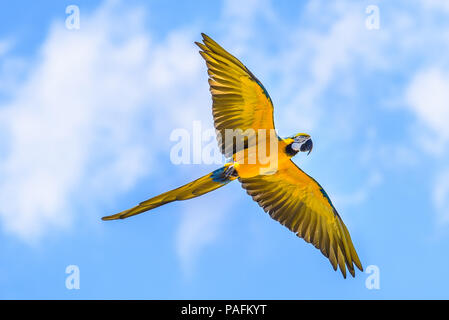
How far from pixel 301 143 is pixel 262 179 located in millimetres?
967

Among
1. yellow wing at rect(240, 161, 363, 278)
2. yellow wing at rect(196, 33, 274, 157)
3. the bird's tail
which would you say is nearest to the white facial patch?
yellow wing at rect(196, 33, 274, 157)

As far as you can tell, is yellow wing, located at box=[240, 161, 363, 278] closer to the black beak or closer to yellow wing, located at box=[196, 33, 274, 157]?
the black beak

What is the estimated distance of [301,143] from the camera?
8188mm

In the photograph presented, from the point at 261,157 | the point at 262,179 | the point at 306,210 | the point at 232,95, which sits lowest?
the point at 306,210

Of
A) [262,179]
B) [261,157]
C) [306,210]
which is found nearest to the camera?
[261,157]

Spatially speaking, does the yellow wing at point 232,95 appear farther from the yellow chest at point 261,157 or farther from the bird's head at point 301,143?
the bird's head at point 301,143

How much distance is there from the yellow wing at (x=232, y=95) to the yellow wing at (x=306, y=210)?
0.95 m

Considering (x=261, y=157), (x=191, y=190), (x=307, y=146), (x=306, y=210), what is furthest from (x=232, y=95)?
(x=306, y=210)

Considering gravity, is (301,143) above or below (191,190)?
above

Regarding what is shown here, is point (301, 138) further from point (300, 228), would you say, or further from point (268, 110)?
point (300, 228)

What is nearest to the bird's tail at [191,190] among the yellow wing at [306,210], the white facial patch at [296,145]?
the yellow wing at [306,210]

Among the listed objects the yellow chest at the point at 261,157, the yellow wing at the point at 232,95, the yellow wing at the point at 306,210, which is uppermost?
the yellow wing at the point at 232,95

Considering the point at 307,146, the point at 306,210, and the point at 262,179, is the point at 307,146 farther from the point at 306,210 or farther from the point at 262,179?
the point at 306,210

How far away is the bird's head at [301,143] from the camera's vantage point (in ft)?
26.9
